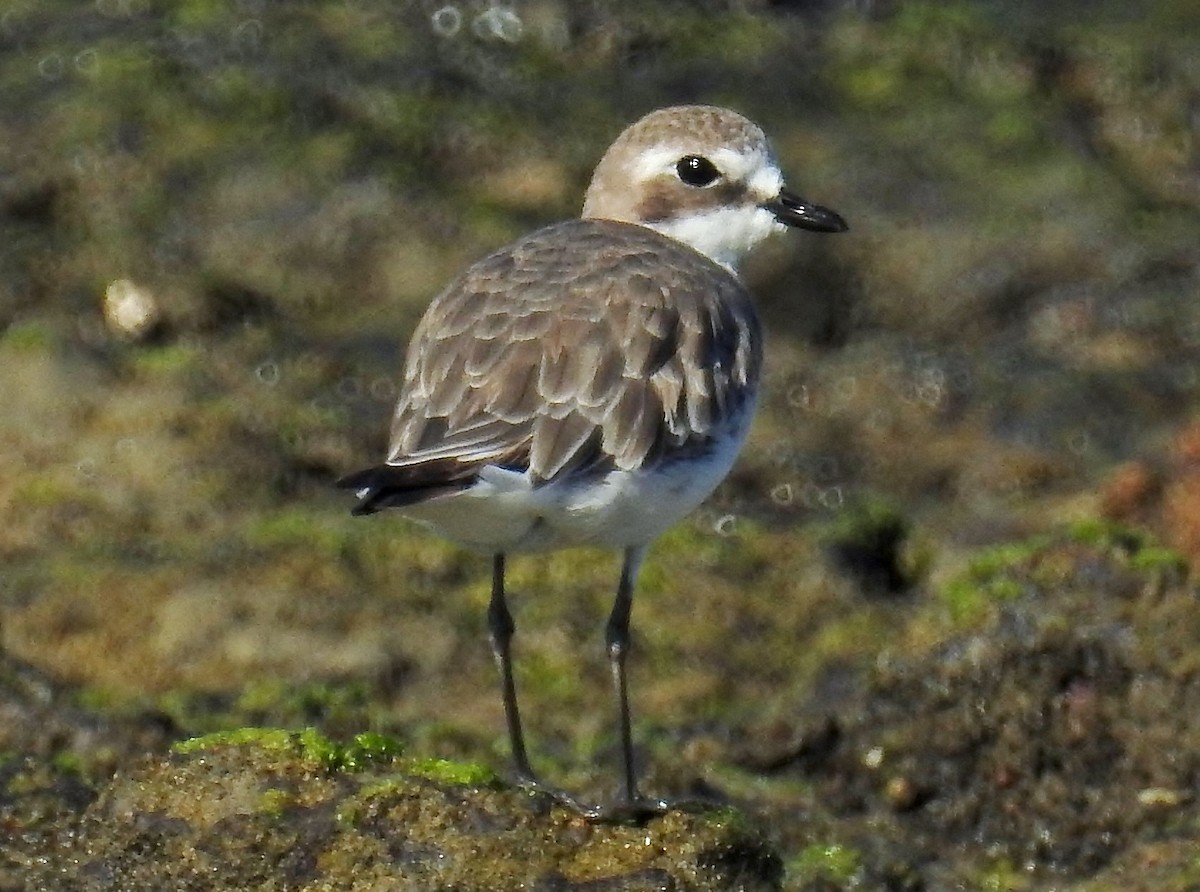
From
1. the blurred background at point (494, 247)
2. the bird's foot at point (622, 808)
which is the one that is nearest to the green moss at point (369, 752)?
the bird's foot at point (622, 808)

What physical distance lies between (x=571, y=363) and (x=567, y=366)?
0.05 ft

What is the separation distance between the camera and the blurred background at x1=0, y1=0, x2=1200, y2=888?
759 centimetres

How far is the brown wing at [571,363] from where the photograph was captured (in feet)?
18.4

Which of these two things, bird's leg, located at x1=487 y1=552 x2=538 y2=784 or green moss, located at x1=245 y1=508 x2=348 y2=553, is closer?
bird's leg, located at x1=487 y1=552 x2=538 y2=784

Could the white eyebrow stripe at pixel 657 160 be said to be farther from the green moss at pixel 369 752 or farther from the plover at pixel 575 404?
the green moss at pixel 369 752

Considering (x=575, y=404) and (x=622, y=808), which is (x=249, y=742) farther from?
(x=575, y=404)

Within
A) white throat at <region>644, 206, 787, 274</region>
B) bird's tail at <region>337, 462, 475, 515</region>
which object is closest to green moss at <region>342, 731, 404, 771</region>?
bird's tail at <region>337, 462, 475, 515</region>

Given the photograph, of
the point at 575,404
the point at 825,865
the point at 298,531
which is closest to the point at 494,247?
the point at 298,531

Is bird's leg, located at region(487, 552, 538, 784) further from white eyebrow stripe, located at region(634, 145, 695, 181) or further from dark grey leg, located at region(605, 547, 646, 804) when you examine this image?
white eyebrow stripe, located at region(634, 145, 695, 181)

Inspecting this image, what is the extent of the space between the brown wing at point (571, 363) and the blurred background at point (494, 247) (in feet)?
5.33

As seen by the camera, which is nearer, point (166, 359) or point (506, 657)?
point (506, 657)

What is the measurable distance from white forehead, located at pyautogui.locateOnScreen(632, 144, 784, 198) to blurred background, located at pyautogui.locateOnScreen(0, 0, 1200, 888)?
5.49 ft

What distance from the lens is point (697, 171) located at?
6.89 m

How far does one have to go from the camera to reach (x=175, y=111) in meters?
10.0
